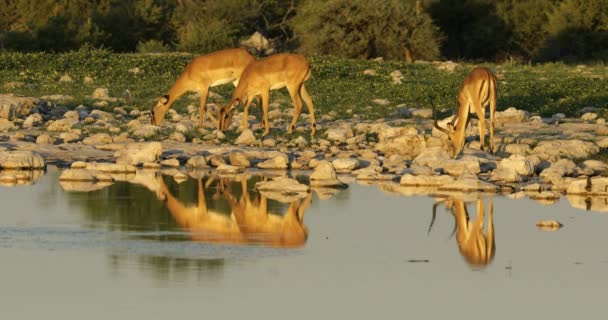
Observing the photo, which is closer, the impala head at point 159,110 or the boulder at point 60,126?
the boulder at point 60,126

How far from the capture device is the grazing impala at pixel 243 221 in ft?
38.8

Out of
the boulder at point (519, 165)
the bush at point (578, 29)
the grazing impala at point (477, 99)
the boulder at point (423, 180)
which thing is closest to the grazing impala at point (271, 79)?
the grazing impala at point (477, 99)

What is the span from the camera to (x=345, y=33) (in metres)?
38.2

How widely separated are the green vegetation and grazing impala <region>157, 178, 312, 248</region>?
21381mm

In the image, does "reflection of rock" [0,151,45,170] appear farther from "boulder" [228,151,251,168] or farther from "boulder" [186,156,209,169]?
"boulder" [228,151,251,168]

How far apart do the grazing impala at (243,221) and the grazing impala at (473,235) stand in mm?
1364

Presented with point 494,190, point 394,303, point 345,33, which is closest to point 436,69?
point 345,33

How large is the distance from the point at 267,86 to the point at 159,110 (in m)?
1.99

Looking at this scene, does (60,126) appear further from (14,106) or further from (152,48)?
(152,48)

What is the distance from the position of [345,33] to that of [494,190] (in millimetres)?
23037

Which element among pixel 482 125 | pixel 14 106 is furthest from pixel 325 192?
pixel 14 106

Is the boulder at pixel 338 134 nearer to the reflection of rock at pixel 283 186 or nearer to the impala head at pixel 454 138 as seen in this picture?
the impala head at pixel 454 138

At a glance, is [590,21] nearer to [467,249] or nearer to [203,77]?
[203,77]

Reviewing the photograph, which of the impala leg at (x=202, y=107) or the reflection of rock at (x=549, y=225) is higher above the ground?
the impala leg at (x=202, y=107)
